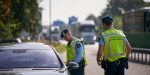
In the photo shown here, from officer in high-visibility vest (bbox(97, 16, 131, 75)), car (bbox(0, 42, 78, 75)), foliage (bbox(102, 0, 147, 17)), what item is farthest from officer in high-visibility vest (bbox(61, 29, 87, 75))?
foliage (bbox(102, 0, 147, 17))

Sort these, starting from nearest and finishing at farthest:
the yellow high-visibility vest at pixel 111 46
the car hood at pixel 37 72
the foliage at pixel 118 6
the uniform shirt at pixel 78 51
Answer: the car hood at pixel 37 72, the yellow high-visibility vest at pixel 111 46, the uniform shirt at pixel 78 51, the foliage at pixel 118 6

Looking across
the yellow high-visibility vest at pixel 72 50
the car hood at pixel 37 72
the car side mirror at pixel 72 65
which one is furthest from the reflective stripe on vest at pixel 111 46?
the yellow high-visibility vest at pixel 72 50

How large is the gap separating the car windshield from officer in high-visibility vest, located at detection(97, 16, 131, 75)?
942mm

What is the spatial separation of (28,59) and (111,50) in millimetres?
1688

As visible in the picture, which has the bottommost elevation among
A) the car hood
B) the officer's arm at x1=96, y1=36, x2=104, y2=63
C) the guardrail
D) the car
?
the guardrail

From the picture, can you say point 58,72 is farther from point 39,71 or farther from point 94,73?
point 94,73

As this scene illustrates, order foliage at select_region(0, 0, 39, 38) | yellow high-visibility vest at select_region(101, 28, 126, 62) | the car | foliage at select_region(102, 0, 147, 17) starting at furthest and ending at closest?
foliage at select_region(102, 0, 147, 17), foliage at select_region(0, 0, 39, 38), yellow high-visibility vest at select_region(101, 28, 126, 62), the car

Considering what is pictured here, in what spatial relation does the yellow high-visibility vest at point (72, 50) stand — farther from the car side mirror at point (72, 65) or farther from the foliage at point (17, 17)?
the foliage at point (17, 17)

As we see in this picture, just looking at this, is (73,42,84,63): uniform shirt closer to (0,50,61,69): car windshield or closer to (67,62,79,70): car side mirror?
(0,50,61,69): car windshield

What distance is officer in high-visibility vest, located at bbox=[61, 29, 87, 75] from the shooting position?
12.5 meters

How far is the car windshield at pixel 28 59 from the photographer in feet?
37.1

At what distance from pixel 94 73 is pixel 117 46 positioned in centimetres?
1117

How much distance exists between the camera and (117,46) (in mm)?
11164

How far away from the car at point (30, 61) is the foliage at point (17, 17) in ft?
77.8
